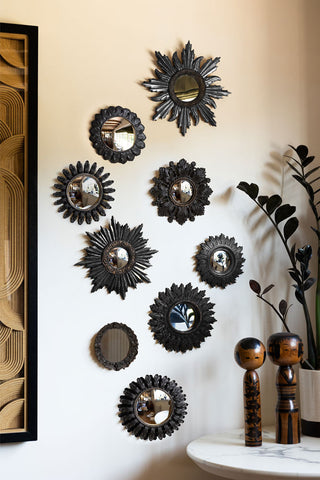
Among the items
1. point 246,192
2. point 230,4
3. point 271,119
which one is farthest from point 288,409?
point 230,4

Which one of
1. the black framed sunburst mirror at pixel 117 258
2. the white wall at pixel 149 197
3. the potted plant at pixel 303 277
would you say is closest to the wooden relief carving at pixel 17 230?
the white wall at pixel 149 197

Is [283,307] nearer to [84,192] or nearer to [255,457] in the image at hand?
[255,457]

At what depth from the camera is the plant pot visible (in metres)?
2.26

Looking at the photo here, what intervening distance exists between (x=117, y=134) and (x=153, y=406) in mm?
1043

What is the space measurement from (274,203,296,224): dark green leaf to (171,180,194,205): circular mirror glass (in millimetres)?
353

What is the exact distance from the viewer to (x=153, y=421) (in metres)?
2.29

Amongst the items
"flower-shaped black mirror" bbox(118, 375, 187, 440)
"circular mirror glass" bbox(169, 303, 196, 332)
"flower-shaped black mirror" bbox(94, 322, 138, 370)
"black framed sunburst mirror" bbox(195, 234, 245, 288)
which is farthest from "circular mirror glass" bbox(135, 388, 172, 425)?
"black framed sunburst mirror" bbox(195, 234, 245, 288)

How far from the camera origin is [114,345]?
2.25 m

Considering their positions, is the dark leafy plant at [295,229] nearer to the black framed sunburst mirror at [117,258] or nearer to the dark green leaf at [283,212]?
the dark green leaf at [283,212]

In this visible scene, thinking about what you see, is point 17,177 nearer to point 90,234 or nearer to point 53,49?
point 90,234

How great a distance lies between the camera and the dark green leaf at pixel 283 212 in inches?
94.8

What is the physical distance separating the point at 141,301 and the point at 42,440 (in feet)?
2.01

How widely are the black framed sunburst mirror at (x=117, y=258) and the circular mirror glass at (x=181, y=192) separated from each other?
195 mm

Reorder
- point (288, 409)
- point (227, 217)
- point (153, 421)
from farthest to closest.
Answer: point (227, 217) → point (153, 421) → point (288, 409)
